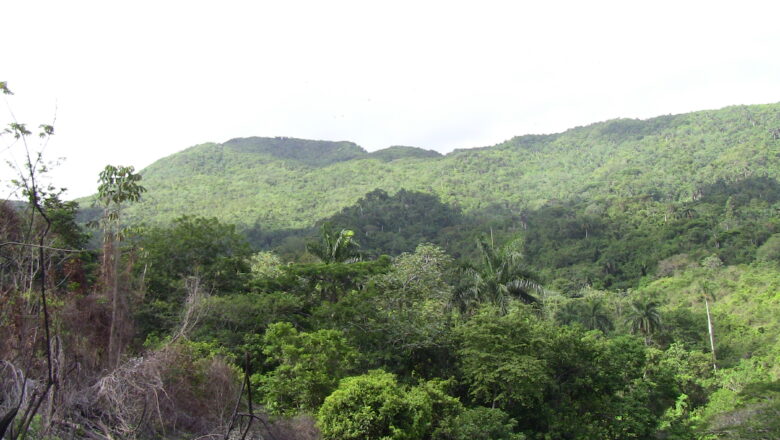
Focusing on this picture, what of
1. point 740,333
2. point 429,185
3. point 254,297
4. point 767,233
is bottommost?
point 740,333

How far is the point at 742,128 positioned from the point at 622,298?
299ft

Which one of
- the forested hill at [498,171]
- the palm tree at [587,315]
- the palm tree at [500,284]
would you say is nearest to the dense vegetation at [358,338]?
the palm tree at [500,284]

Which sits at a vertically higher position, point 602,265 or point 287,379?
point 287,379

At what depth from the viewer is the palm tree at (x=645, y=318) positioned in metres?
39.3

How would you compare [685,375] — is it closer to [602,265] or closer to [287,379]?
[287,379]

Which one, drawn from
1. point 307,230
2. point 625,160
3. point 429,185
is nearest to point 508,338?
point 307,230

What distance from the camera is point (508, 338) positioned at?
17.4 meters

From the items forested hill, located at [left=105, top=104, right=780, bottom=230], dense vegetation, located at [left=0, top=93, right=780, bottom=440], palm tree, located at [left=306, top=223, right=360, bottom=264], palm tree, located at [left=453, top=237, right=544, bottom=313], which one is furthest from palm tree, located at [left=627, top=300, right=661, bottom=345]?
forested hill, located at [left=105, top=104, right=780, bottom=230]

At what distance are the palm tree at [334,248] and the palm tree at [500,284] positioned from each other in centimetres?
517

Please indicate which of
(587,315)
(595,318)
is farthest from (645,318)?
(587,315)

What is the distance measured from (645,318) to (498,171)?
314 ft

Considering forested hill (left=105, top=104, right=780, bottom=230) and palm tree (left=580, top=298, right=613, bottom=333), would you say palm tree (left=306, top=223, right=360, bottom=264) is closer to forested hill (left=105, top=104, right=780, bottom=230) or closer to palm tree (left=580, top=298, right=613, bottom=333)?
palm tree (left=580, top=298, right=613, bottom=333)

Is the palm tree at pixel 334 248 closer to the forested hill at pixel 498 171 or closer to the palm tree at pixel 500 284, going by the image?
the palm tree at pixel 500 284

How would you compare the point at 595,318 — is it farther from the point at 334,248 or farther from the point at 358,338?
the point at 358,338
